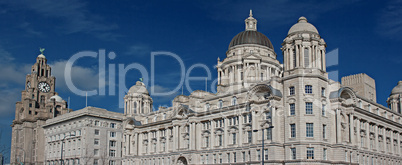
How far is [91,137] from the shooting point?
113312mm

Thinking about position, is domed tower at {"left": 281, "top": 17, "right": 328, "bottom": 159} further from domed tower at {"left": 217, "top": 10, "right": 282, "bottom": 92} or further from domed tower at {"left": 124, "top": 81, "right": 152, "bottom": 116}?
domed tower at {"left": 124, "top": 81, "right": 152, "bottom": 116}

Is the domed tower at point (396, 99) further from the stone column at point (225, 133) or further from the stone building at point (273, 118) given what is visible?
the stone column at point (225, 133)

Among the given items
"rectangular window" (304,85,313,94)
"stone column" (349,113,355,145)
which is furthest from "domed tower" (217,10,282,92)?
"rectangular window" (304,85,313,94)

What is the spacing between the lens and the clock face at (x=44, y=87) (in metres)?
156

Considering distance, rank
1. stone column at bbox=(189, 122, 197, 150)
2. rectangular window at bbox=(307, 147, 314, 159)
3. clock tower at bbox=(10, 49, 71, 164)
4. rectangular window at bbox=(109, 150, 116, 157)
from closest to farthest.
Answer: rectangular window at bbox=(307, 147, 314, 159)
stone column at bbox=(189, 122, 197, 150)
rectangular window at bbox=(109, 150, 116, 157)
clock tower at bbox=(10, 49, 71, 164)

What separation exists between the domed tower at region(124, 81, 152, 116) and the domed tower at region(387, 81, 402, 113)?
211ft

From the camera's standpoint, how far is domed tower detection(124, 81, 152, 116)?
4624 inches

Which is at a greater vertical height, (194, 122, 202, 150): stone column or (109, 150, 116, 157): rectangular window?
(194, 122, 202, 150): stone column

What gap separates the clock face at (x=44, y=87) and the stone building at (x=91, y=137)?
3604 centimetres

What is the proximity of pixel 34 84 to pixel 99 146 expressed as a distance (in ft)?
175

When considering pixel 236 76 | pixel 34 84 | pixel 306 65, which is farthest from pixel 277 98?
pixel 34 84

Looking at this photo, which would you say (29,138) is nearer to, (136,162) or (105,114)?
(105,114)

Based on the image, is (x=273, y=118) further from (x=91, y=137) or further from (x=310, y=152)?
(x=91, y=137)

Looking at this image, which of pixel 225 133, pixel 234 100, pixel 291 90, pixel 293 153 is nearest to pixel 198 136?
pixel 225 133
